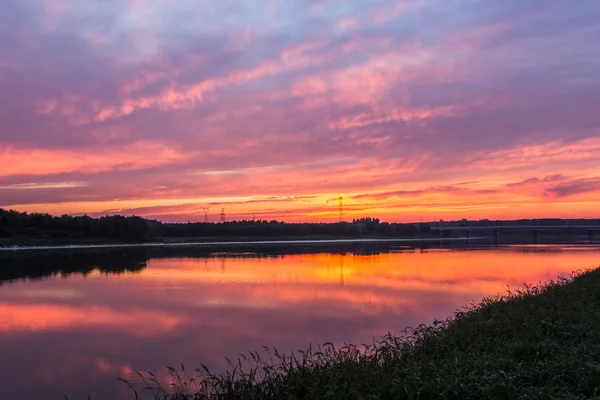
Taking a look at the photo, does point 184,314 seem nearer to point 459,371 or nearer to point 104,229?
point 459,371

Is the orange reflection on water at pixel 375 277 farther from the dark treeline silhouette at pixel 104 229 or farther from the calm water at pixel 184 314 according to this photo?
the dark treeline silhouette at pixel 104 229

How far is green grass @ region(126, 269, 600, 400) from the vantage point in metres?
6.67

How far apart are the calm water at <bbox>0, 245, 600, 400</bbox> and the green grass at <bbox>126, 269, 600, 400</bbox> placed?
6.90ft

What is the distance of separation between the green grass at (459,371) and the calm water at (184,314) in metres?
2.10

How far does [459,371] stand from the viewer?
7207 millimetres

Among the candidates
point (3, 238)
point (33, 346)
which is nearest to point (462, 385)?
point (33, 346)

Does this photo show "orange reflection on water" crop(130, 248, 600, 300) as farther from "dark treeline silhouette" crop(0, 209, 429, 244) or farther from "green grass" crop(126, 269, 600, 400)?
"dark treeline silhouette" crop(0, 209, 429, 244)

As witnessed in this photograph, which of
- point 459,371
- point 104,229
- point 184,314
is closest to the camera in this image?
point 459,371

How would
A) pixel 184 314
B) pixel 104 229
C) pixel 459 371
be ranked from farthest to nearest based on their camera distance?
pixel 104 229, pixel 184 314, pixel 459 371

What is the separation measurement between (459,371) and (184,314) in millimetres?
12831

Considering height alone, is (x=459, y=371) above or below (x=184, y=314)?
above

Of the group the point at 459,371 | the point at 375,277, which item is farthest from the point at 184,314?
the point at 375,277

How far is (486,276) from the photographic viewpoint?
100 feet

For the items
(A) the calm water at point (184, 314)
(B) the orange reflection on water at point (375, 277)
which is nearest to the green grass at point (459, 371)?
(A) the calm water at point (184, 314)
